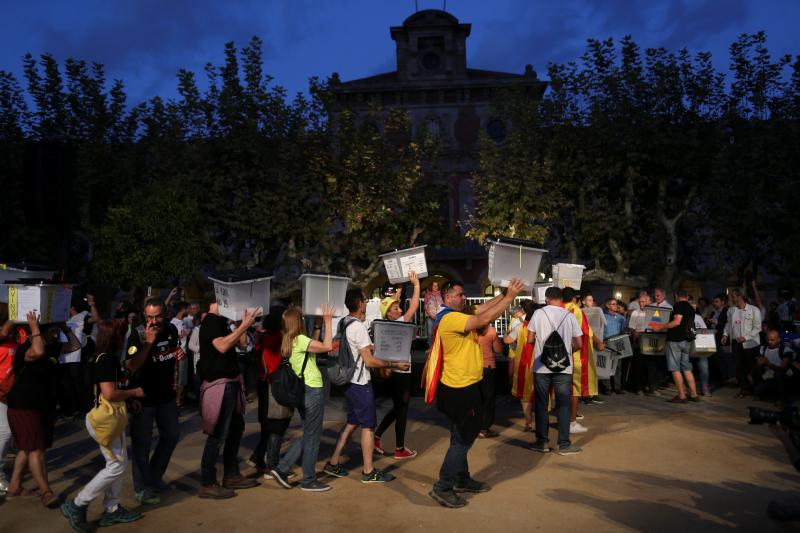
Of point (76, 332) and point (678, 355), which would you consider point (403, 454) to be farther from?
point (678, 355)

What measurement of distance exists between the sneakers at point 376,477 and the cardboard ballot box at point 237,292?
6.49 ft

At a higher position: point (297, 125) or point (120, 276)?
point (297, 125)

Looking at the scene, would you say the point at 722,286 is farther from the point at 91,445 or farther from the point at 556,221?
the point at 91,445

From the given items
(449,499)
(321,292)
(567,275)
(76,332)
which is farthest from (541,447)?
(76,332)

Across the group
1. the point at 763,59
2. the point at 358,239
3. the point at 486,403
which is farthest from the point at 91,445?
the point at 763,59

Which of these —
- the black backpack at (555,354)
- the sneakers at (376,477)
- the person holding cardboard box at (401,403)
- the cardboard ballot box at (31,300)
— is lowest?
the sneakers at (376,477)

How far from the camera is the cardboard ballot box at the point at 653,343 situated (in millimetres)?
12484

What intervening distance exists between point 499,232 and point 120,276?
10757 mm

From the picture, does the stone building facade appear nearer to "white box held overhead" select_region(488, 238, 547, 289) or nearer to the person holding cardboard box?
the person holding cardboard box

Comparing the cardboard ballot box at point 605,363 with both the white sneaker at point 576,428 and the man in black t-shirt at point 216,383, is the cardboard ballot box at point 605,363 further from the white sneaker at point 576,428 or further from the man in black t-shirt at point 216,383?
the man in black t-shirt at point 216,383

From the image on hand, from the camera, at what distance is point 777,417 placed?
4629 millimetres

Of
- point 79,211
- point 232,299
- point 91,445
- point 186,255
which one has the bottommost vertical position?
point 91,445

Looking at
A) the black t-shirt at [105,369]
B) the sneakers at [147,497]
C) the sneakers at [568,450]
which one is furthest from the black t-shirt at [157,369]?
the sneakers at [568,450]

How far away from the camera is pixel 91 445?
9.05 meters
